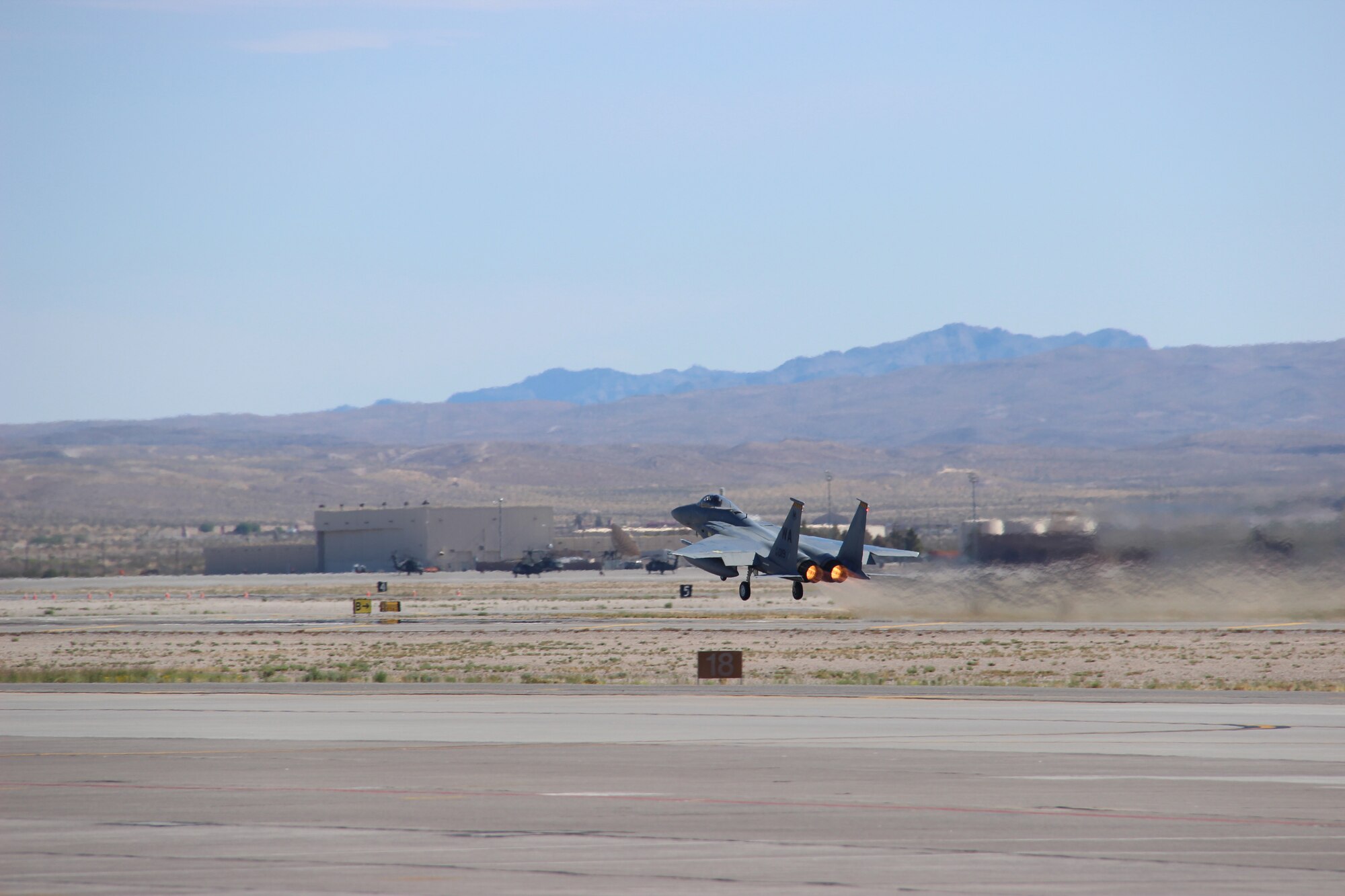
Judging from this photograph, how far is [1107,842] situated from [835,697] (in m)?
19.5

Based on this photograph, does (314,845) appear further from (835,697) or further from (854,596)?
(854,596)

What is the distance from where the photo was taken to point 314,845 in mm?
15906

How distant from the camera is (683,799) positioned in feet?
63.0

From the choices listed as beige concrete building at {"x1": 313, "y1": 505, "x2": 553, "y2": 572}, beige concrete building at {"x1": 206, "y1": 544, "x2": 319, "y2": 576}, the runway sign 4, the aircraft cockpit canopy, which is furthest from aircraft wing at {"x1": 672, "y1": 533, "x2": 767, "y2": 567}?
beige concrete building at {"x1": 206, "y1": 544, "x2": 319, "y2": 576}

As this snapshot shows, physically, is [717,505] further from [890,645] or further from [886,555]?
[890,645]

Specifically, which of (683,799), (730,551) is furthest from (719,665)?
(730,551)

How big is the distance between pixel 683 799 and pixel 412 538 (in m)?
142

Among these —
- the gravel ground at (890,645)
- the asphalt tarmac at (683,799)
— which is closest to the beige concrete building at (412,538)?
the gravel ground at (890,645)

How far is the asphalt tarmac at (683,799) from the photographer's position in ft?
46.9

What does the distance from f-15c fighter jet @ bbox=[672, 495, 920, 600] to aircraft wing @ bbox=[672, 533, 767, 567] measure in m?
0.03

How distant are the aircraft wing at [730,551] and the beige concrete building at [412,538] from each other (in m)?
95.5

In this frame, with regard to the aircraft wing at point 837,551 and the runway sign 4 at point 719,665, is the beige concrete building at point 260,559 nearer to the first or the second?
the aircraft wing at point 837,551

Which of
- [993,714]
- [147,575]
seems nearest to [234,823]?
[993,714]

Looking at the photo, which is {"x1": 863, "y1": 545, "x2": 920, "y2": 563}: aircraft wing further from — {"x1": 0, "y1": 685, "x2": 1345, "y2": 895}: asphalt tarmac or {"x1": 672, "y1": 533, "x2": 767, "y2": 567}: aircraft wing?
{"x1": 0, "y1": 685, "x2": 1345, "y2": 895}: asphalt tarmac
